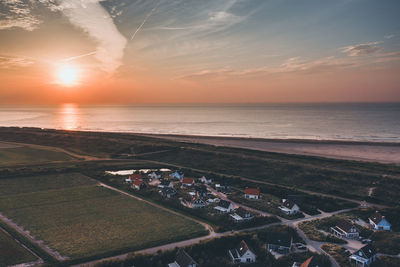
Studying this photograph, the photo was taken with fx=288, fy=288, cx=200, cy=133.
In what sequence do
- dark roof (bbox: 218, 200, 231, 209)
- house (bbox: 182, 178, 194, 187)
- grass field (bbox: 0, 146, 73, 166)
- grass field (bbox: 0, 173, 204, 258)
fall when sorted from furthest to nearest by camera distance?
grass field (bbox: 0, 146, 73, 166), house (bbox: 182, 178, 194, 187), dark roof (bbox: 218, 200, 231, 209), grass field (bbox: 0, 173, 204, 258)

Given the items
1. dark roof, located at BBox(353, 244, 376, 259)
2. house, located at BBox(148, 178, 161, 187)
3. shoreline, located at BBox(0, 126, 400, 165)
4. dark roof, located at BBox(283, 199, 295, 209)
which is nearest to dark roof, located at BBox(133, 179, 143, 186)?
house, located at BBox(148, 178, 161, 187)

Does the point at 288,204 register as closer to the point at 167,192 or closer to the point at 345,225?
the point at 345,225

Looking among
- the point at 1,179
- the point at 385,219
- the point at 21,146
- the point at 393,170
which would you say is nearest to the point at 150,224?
the point at 385,219

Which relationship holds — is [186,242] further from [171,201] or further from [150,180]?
[150,180]

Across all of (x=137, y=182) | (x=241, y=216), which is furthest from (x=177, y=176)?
(x=241, y=216)

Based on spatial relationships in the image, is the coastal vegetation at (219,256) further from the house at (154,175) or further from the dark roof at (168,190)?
the house at (154,175)

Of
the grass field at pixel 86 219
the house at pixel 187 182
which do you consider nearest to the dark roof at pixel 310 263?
the grass field at pixel 86 219

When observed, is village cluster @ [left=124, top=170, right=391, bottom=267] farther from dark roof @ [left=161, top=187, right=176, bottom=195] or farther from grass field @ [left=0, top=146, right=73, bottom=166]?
grass field @ [left=0, top=146, right=73, bottom=166]
